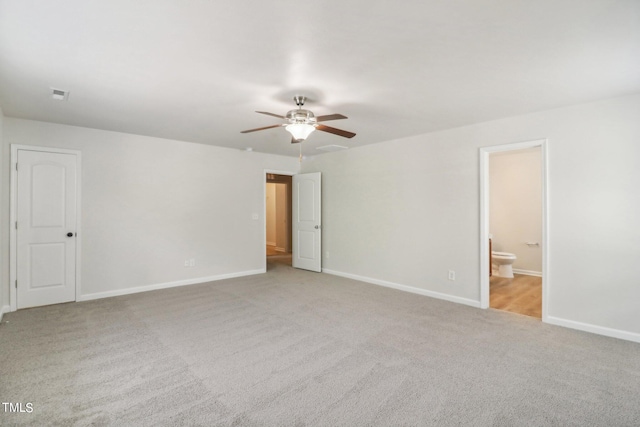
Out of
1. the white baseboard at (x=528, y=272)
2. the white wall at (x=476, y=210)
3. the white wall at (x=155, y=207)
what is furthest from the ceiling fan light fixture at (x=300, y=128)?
the white baseboard at (x=528, y=272)

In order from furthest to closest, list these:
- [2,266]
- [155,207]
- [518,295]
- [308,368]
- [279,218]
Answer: [279,218], [155,207], [518,295], [2,266], [308,368]

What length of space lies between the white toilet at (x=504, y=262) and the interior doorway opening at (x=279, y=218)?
488 cm

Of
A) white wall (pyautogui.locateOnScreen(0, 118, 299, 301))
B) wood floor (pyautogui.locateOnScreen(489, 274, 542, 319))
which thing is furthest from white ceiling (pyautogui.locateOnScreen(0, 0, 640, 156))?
wood floor (pyautogui.locateOnScreen(489, 274, 542, 319))

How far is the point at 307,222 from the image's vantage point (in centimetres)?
661

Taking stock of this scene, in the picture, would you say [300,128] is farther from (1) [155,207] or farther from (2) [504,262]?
(2) [504,262]

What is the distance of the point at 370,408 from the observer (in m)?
2.03

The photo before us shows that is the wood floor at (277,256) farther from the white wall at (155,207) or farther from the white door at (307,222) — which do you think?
the white wall at (155,207)

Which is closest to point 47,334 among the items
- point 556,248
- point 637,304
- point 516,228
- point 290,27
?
point 290,27

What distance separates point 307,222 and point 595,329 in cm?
474

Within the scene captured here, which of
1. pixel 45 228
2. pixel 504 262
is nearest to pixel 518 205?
pixel 504 262

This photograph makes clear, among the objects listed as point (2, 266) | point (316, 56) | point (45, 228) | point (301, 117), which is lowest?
point (2, 266)

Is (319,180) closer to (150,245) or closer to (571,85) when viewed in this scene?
(150,245)

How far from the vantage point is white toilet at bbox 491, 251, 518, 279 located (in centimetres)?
583

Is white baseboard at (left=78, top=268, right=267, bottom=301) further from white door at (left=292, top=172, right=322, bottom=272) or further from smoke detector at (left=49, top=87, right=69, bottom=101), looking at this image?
smoke detector at (left=49, top=87, right=69, bottom=101)
